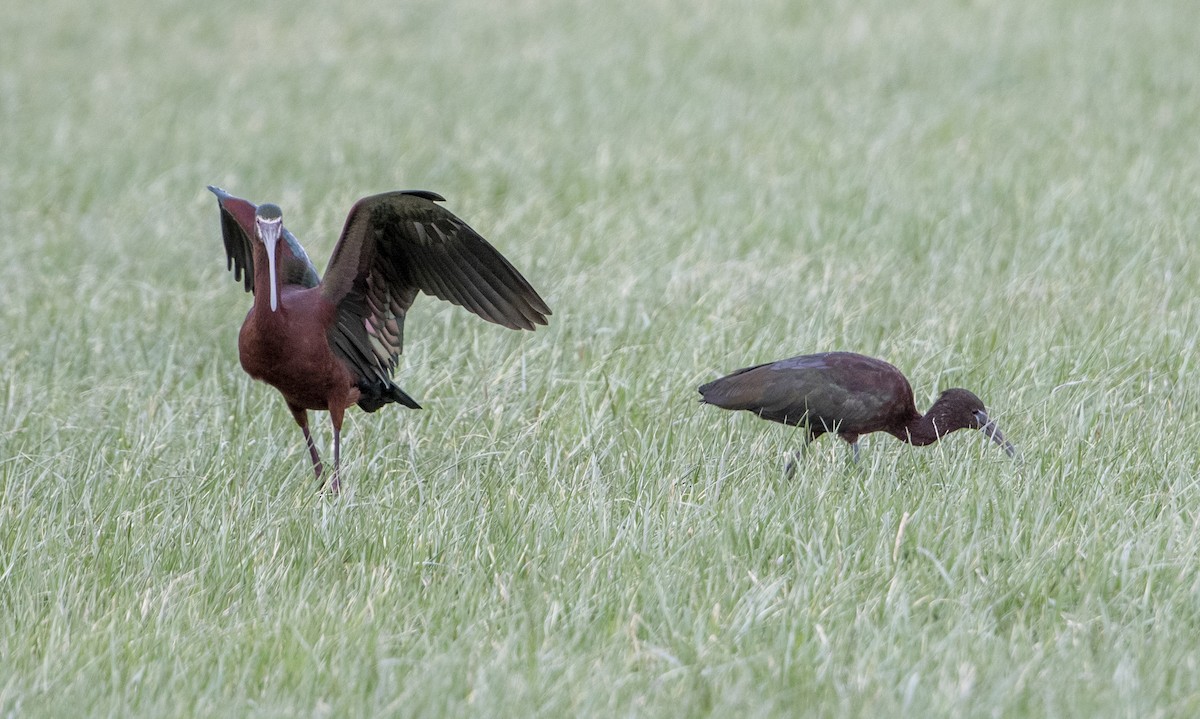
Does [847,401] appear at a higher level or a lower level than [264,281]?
lower

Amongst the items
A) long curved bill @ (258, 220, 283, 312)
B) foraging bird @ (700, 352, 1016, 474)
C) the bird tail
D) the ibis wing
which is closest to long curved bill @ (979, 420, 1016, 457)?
foraging bird @ (700, 352, 1016, 474)

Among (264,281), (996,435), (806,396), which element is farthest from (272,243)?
(996,435)

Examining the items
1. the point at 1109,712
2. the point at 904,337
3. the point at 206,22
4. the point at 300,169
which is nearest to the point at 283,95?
the point at 300,169

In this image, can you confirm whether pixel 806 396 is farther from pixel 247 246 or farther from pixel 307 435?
pixel 247 246

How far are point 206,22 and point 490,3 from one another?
2.70 m

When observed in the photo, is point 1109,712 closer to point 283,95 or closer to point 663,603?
point 663,603

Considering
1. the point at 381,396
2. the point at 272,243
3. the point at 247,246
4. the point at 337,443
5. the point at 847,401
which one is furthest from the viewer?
the point at 247,246

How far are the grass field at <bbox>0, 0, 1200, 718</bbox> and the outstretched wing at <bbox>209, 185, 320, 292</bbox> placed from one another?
43 centimetres

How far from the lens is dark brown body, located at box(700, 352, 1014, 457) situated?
429cm

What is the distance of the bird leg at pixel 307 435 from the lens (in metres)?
4.49

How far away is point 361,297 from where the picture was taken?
4.58 meters

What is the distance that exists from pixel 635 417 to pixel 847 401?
0.76 metres

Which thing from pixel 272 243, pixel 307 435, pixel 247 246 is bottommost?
pixel 307 435

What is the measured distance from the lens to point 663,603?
10.7 feet
